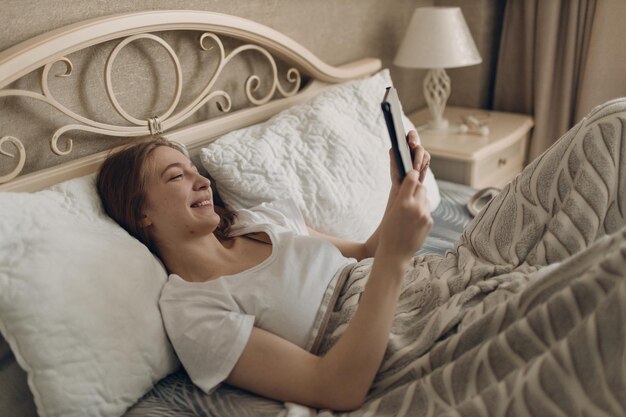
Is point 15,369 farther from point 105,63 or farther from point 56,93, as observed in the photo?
point 105,63

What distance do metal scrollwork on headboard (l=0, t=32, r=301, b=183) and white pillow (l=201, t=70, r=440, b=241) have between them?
0.46ft

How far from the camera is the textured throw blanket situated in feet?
→ 2.41

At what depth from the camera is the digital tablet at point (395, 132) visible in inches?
33.1

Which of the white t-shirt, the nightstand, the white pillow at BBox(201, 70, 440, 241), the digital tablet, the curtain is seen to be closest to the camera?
the digital tablet

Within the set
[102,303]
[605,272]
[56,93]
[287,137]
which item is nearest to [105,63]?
[56,93]

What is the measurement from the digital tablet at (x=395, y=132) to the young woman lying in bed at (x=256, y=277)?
1.4 inches

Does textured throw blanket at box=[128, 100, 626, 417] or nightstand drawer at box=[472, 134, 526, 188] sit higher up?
textured throw blanket at box=[128, 100, 626, 417]

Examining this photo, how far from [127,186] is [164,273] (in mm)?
197

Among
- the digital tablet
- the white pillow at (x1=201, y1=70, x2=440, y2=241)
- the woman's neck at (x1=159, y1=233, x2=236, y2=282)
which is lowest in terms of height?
the woman's neck at (x1=159, y1=233, x2=236, y2=282)

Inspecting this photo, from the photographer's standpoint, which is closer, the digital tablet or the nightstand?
the digital tablet

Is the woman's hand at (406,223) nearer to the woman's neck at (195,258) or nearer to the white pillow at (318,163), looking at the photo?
the woman's neck at (195,258)

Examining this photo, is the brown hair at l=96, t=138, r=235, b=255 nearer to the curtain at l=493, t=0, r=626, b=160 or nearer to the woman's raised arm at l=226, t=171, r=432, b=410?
the woman's raised arm at l=226, t=171, r=432, b=410

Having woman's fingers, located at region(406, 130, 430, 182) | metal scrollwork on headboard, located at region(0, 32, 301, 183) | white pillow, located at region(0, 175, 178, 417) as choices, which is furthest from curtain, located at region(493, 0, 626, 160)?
white pillow, located at region(0, 175, 178, 417)

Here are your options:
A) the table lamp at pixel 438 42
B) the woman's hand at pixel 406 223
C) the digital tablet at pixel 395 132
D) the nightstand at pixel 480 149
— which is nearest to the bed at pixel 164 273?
the woman's hand at pixel 406 223
